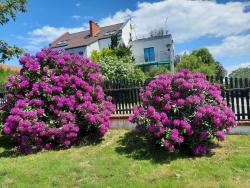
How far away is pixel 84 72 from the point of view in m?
9.27

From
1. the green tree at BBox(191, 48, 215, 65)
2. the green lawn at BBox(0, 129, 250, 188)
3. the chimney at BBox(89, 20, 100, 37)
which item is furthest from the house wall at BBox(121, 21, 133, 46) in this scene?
the green lawn at BBox(0, 129, 250, 188)

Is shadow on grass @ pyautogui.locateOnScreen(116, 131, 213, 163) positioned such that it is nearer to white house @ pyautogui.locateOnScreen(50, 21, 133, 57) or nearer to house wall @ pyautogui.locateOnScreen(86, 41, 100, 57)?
white house @ pyautogui.locateOnScreen(50, 21, 133, 57)

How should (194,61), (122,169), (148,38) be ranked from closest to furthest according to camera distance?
(122,169)
(194,61)
(148,38)

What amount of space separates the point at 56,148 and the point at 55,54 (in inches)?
115

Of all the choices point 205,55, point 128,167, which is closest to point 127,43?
point 205,55

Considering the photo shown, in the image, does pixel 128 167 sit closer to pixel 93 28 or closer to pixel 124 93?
pixel 124 93

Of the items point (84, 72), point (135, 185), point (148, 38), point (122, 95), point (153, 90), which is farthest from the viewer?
point (148, 38)

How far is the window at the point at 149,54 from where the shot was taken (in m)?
42.0

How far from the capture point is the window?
42.0 metres

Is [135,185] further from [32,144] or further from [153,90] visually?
[32,144]

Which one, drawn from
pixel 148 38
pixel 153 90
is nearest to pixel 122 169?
pixel 153 90

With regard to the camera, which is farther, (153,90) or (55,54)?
(55,54)

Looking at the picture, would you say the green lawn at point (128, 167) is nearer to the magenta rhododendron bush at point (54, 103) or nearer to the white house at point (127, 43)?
the magenta rhododendron bush at point (54, 103)

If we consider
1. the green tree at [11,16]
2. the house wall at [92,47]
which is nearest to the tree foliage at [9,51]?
the green tree at [11,16]
